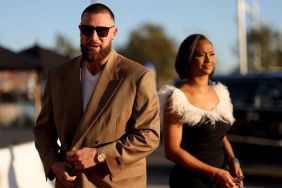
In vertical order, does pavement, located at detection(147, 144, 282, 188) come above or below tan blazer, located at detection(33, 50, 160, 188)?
below

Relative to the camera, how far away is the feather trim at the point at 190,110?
134 inches

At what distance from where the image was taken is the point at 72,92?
8.82ft

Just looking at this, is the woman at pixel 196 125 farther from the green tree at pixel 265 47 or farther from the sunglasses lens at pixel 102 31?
the green tree at pixel 265 47

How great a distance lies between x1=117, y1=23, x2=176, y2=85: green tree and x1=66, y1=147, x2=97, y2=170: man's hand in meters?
48.9

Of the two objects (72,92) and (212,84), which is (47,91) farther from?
(212,84)

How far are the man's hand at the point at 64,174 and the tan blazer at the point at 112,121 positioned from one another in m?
0.04

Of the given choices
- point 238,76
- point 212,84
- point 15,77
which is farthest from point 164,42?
point 212,84

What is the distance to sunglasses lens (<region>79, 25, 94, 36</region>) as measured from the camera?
2.64 metres

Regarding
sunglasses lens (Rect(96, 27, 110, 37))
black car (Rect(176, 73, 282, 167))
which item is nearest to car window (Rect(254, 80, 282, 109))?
black car (Rect(176, 73, 282, 167))

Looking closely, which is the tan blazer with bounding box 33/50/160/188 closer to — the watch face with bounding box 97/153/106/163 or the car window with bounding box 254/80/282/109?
the watch face with bounding box 97/153/106/163

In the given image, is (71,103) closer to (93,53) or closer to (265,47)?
(93,53)

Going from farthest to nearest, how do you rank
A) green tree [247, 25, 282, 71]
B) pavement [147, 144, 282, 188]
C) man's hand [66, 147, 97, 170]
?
green tree [247, 25, 282, 71] → pavement [147, 144, 282, 188] → man's hand [66, 147, 97, 170]

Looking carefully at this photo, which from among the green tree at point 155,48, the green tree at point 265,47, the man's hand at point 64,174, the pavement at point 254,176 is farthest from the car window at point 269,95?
the green tree at point 155,48

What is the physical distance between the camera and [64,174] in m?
2.58
